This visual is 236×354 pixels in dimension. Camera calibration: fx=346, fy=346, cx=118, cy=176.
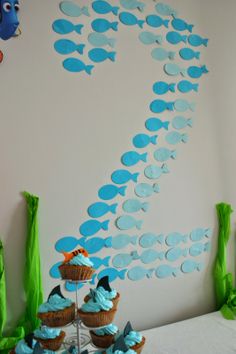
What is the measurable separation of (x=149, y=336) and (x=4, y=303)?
0.76 meters

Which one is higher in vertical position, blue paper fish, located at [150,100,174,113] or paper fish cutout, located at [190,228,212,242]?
blue paper fish, located at [150,100,174,113]

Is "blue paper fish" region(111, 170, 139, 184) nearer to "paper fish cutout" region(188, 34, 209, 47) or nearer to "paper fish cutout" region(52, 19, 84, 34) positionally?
"paper fish cutout" region(52, 19, 84, 34)

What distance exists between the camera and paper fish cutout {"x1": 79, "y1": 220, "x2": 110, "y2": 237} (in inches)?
71.6

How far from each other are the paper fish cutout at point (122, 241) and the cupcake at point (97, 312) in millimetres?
621

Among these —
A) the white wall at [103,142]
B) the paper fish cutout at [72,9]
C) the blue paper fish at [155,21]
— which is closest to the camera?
the white wall at [103,142]

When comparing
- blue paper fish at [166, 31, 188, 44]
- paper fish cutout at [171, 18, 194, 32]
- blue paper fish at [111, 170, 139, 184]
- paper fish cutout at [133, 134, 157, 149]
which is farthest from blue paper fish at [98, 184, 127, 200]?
paper fish cutout at [171, 18, 194, 32]

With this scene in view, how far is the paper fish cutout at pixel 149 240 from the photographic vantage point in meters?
1.99

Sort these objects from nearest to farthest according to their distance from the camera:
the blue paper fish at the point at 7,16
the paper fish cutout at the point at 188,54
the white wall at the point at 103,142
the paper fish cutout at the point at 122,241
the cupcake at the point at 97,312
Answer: the cupcake at the point at 97,312 → the blue paper fish at the point at 7,16 → the white wall at the point at 103,142 → the paper fish cutout at the point at 122,241 → the paper fish cutout at the point at 188,54

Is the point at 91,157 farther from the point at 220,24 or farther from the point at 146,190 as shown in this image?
the point at 220,24

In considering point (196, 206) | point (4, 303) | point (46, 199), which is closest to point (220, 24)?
point (196, 206)

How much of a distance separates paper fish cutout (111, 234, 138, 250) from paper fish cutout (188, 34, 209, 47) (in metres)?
1.26

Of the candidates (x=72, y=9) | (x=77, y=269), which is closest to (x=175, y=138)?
(x=72, y=9)

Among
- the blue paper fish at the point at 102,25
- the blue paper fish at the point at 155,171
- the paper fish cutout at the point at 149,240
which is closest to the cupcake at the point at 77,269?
the paper fish cutout at the point at 149,240

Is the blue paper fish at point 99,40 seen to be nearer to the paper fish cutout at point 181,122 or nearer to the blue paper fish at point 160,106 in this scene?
the blue paper fish at point 160,106
